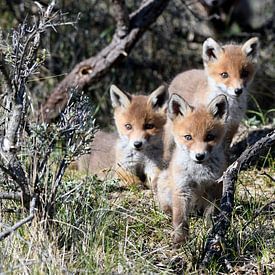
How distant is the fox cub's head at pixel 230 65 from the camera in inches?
284

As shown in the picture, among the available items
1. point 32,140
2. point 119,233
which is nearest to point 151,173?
point 119,233

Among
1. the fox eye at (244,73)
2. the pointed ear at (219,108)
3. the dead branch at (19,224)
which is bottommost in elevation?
the dead branch at (19,224)

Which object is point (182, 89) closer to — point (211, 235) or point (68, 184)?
point (68, 184)

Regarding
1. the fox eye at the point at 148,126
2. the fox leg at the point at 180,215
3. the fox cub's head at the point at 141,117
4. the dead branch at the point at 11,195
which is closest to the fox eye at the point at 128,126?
the fox cub's head at the point at 141,117

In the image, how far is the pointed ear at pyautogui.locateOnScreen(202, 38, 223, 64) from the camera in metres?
7.35

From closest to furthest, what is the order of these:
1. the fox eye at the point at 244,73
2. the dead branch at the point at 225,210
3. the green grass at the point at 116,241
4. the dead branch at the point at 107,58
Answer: the green grass at the point at 116,241 → the dead branch at the point at 225,210 → the fox eye at the point at 244,73 → the dead branch at the point at 107,58

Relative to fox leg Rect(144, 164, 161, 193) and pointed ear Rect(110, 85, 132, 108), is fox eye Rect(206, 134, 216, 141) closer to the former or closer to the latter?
fox leg Rect(144, 164, 161, 193)

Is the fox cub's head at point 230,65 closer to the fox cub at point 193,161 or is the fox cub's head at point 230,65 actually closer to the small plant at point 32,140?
the fox cub at point 193,161

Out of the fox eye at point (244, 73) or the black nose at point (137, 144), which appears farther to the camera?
the fox eye at point (244, 73)

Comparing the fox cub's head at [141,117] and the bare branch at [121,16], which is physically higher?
the bare branch at [121,16]

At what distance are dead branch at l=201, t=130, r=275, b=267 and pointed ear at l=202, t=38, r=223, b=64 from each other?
2076 mm

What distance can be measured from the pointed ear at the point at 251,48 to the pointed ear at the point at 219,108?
5.48 ft

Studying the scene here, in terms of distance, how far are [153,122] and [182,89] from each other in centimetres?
75

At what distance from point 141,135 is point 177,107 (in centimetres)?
118
